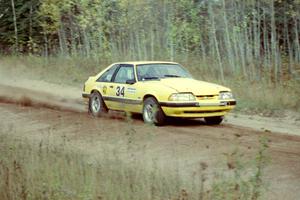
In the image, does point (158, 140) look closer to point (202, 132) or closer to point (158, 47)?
point (202, 132)

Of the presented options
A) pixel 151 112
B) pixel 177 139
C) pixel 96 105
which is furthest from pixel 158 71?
pixel 177 139

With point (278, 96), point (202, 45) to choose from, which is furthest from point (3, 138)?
point (202, 45)

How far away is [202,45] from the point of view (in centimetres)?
2534

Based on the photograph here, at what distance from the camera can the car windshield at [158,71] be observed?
1378 cm

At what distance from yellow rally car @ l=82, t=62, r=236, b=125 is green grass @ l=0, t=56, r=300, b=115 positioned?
3386 millimetres

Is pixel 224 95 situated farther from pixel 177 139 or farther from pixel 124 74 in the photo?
pixel 124 74

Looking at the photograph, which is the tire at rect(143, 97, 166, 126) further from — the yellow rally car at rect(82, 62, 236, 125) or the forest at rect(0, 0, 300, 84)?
the forest at rect(0, 0, 300, 84)

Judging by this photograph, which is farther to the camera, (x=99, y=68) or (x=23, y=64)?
(x=23, y=64)

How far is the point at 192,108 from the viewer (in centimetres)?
1258

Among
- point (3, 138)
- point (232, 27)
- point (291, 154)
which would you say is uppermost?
point (232, 27)

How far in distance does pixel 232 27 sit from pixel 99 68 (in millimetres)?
6225

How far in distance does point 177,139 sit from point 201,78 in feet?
36.7

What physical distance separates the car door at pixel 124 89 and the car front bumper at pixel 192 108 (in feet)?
3.52

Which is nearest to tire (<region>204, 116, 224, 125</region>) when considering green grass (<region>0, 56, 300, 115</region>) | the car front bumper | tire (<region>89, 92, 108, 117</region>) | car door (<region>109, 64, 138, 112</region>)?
the car front bumper
